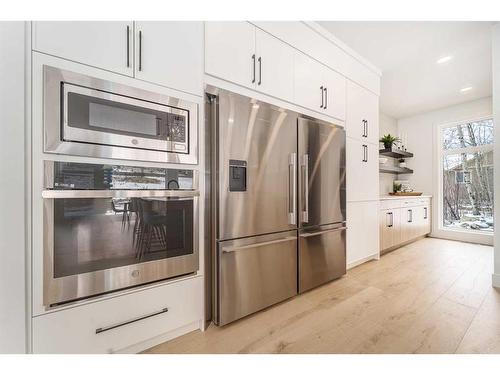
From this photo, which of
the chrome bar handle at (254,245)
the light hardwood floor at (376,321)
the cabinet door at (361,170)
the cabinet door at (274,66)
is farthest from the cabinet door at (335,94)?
the light hardwood floor at (376,321)

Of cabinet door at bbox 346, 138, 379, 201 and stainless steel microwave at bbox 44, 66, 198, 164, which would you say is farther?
cabinet door at bbox 346, 138, 379, 201

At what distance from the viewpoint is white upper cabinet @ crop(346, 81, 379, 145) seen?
2662mm

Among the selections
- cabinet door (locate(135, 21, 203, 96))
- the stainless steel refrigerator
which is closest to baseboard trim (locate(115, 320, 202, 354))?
the stainless steel refrigerator

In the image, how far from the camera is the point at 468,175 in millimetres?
4309

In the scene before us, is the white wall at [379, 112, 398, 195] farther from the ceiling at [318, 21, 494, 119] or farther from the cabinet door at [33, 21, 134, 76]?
the cabinet door at [33, 21, 134, 76]

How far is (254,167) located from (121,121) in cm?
89

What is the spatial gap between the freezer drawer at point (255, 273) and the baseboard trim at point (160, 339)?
169 mm

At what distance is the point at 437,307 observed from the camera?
1.85 metres

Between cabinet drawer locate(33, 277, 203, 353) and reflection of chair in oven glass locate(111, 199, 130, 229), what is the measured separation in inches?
16.5

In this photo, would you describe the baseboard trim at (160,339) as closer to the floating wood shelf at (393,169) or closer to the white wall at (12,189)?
the white wall at (12,189)

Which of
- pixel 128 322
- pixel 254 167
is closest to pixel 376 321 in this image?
pixel 254 167

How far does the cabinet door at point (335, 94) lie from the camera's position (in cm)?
239

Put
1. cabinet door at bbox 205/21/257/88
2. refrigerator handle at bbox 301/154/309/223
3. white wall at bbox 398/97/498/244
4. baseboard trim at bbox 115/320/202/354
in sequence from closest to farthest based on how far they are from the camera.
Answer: baseboard trim at bbox 115/320/202/354 → cabinet door at bbox 205/21/257/88 → refrigerator handle at bbox 301/154/309/223 → white wall at bbox 398/97/498/244

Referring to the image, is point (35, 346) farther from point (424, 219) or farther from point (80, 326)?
point (424, 219)
